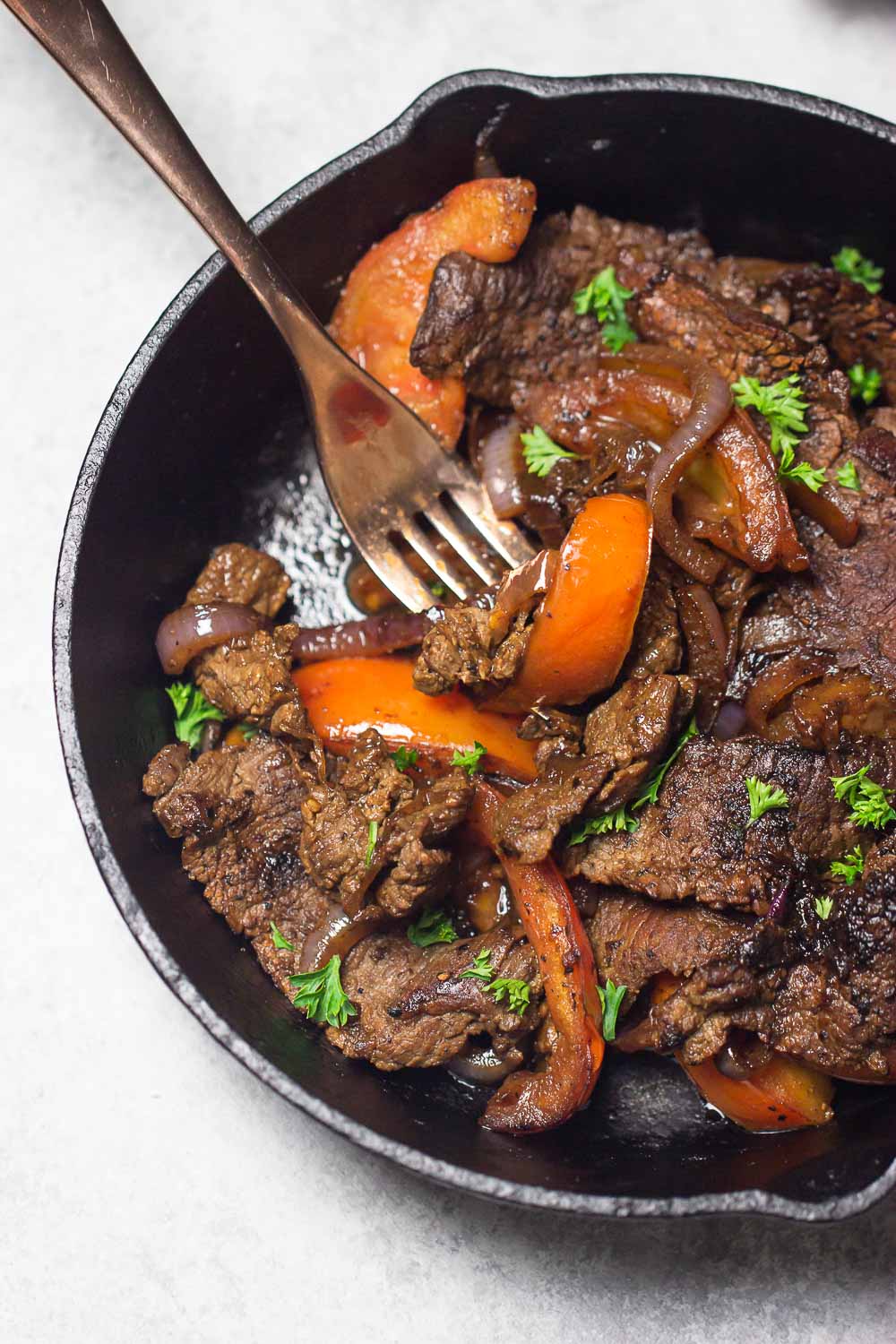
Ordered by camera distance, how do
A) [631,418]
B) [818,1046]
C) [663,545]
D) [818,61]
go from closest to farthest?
1. [818,1046]
2. [663,545]
3. [631,418]
4. [818,61]

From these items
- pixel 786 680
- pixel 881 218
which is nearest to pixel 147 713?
pixel 786 680

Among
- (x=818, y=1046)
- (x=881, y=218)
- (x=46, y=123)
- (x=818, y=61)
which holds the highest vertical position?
(x=46, y=123)

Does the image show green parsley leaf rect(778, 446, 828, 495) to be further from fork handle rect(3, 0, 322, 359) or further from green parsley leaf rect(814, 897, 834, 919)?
fork handle rect(3, 0, 322, 359)

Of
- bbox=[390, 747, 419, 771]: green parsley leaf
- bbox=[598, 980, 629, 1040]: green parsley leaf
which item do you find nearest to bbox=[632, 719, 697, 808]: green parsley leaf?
bbox=[598, 980, 629, 1040]: green parsley leaf

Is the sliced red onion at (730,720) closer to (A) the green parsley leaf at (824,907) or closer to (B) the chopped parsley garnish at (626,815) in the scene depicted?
(B) the chopped parsley garnish at (626,815)

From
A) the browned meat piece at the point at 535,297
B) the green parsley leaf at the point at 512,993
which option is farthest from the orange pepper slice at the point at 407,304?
the green parsley leaf at the point at 512,993

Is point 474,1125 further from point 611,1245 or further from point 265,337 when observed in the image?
point 265,337

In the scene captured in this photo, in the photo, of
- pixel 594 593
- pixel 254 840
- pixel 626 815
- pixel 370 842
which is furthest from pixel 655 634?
pixel 254 840
